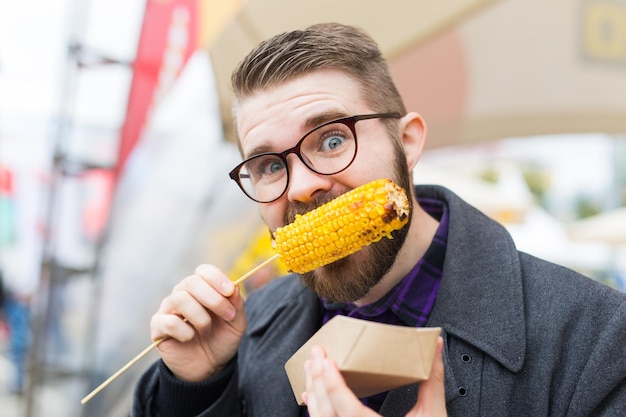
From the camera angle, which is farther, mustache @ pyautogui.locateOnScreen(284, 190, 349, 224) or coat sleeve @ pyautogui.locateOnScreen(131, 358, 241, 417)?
coat sleeve @ pyautogui.locateOnScreen(131, 358, 241, 417)

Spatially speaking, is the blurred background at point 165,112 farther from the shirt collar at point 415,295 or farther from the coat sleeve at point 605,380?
the coat sleeve at point 605,380

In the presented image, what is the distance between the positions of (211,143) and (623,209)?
14.6 ft

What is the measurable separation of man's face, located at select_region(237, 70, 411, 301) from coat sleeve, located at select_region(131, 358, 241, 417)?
0.44 m

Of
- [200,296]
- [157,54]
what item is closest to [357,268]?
[200,296]

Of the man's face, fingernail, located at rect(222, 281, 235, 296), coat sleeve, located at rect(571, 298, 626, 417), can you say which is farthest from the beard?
coat sleeve, located at rect(571, 298, 626, 417)

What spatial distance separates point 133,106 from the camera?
414 cm

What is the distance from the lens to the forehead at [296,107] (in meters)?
1.47

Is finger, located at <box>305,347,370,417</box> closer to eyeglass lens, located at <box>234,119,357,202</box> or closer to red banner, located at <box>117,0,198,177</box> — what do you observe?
eyeglass lens, located at <box>234,119,357,202</box>

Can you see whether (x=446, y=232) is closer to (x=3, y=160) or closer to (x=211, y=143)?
(x=211, y=143)

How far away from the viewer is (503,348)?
1354 millimetres

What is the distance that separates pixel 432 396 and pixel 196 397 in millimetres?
895

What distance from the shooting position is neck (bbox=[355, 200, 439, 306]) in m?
1.64

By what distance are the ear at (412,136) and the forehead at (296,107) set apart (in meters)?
0.21

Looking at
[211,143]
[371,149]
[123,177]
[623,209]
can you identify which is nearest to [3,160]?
→ [123,177]
